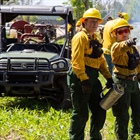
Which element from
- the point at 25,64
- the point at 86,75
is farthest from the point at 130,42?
the point at 25,64

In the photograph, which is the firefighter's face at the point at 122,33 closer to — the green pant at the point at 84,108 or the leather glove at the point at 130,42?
the leather glove at the point at 130,42

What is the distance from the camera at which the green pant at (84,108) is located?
15.8 feet

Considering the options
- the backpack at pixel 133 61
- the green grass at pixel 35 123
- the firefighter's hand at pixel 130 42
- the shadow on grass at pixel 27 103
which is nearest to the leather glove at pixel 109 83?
the backpack at pixel 133 61

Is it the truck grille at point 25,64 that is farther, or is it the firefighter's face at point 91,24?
the truck grille at point 25,64

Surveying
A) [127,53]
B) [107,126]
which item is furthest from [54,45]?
[127,53]

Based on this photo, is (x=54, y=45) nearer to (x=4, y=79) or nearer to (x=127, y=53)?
(x=4, y=79)

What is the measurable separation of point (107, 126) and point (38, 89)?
1546 millimetres

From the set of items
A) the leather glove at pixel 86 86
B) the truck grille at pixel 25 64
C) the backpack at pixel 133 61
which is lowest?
the truck grille at pixel 25 64

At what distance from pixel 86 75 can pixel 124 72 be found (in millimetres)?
550

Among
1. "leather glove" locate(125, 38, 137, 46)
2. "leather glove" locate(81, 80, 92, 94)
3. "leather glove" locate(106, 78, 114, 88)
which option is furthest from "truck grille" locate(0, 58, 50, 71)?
"leather glove" locate(125, 38, 137, 46)

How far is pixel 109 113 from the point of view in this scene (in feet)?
22.8

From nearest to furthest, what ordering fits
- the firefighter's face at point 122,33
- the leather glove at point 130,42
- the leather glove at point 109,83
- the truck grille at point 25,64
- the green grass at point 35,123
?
the leather glove at point 130,42, the firefighter's face at point 122,33, the leather glove at point 109,83, the green grass at point 35,123, the truck grille at point 25,64

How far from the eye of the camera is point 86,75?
4.66 m

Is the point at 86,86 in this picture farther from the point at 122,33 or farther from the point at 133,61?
the point at 122,33
